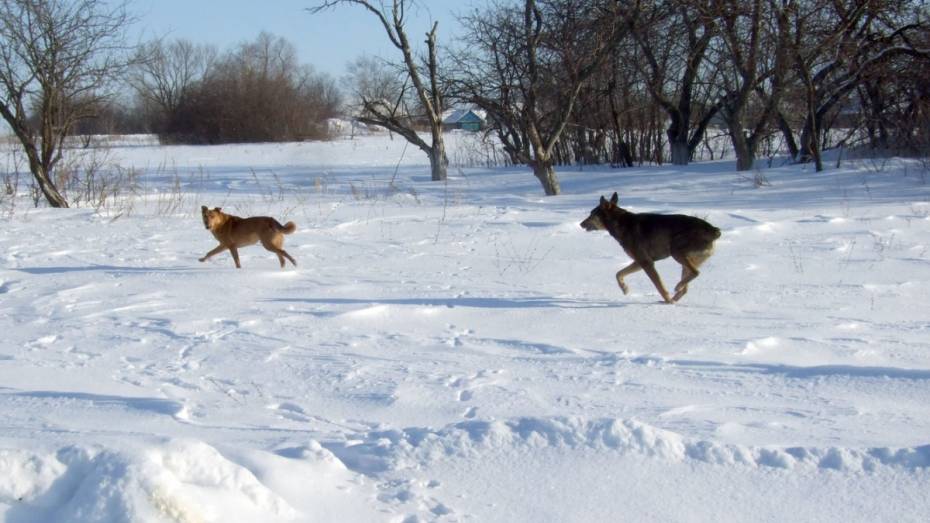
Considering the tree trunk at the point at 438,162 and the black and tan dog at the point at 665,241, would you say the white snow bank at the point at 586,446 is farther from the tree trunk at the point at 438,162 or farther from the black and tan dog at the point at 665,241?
the tree trunk at the point at 438,162

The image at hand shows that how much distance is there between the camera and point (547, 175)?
60.8 ft

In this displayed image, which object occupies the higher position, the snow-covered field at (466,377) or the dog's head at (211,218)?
the dog's head at (211,218)

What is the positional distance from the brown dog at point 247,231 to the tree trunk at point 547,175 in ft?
30.8

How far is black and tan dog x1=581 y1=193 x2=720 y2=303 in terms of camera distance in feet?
25.8

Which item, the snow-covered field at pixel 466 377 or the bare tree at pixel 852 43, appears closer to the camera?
the snow-covered field at pixel 466 377

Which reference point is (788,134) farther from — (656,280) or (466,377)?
(466,377)

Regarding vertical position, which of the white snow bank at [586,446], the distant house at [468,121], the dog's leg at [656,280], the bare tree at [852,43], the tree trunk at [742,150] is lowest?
the white snow bank at [586,446]

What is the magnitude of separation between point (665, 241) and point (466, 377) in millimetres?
3144

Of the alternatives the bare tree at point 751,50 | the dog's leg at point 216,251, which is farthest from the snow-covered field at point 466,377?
the bare tree at point 751,50

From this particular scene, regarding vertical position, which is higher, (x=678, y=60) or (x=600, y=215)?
(x=678, y=60)

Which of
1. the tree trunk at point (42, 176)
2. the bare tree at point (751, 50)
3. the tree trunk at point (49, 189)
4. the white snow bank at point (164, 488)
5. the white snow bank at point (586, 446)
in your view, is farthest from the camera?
the bare tree at point (751, 50)

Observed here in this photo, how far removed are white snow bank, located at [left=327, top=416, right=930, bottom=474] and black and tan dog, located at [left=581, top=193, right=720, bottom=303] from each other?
151 inches

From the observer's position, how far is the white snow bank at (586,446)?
3.93m

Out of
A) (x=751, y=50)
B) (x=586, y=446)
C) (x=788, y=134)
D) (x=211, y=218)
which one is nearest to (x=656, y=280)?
(x=586, y=446)
